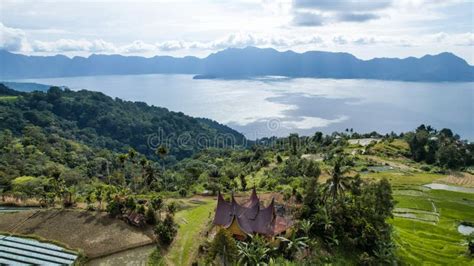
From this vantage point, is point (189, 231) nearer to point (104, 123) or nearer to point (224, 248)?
point (224, 248)

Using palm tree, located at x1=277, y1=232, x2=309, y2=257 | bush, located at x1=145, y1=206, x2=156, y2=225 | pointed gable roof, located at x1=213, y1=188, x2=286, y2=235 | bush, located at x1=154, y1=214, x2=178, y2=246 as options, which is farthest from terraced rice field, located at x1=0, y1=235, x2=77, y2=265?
palm tree, located at x1=277, y1=232, x2=309, y2=257

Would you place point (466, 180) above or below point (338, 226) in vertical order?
below

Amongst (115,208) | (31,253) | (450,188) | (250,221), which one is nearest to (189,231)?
(250,221)

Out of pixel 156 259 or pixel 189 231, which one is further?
pixel 189 231

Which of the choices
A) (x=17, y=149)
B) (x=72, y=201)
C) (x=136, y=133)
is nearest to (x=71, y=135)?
(x=136, y=133)

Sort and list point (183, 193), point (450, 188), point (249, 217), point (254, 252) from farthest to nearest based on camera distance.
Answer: point (450, 188) → point (183, 193) → point (249, 217) → point (254, 252)

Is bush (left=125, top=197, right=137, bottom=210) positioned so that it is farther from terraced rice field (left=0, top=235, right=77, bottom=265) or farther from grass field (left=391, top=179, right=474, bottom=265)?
grass field (left=391, top=179, right=474, bottom=265)

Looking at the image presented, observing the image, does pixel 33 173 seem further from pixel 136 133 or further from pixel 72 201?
pixel 136 133
